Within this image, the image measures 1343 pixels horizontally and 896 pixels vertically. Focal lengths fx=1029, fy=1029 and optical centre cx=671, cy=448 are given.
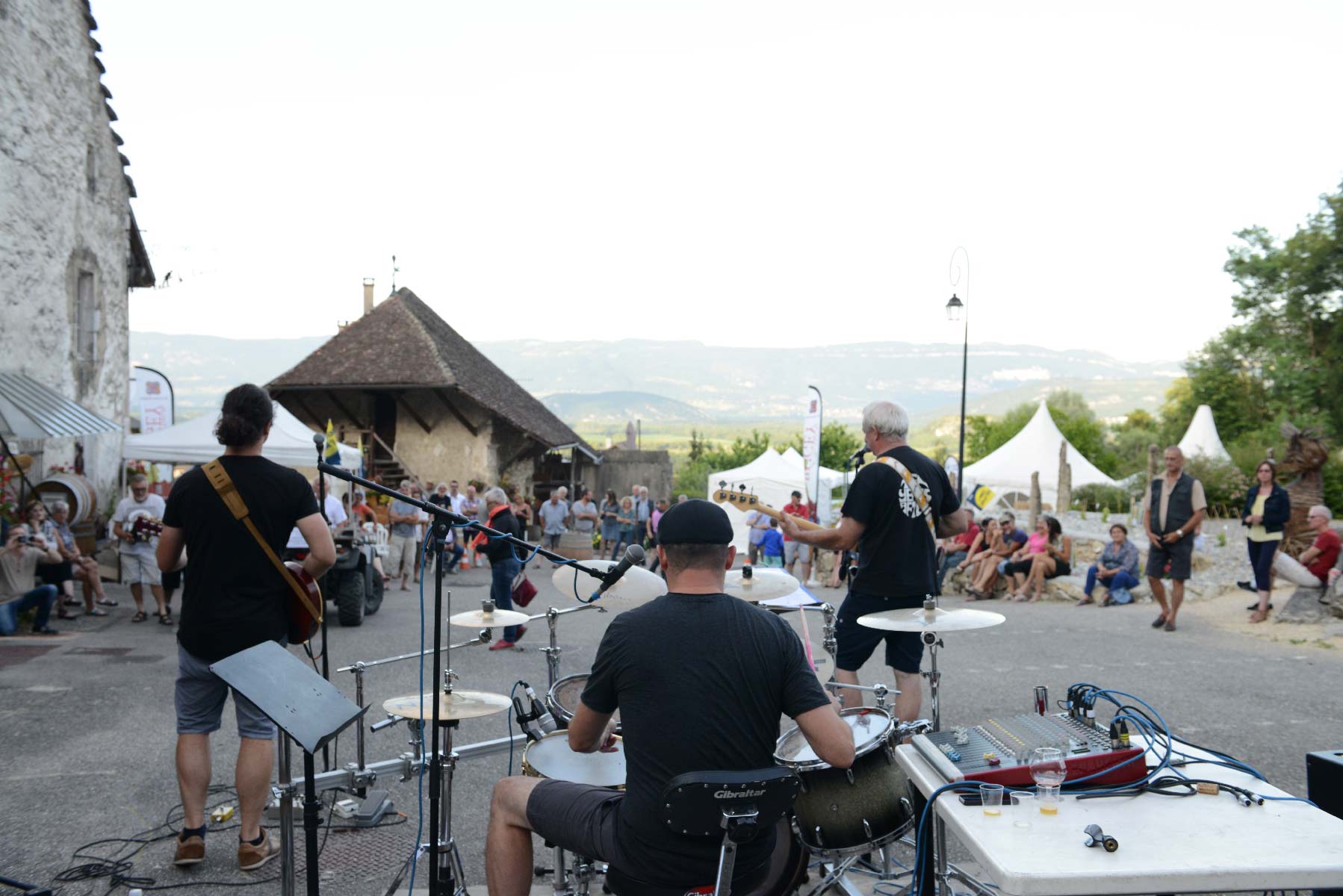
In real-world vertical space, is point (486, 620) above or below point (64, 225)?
below

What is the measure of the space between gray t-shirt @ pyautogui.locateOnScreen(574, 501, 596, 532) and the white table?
2038 cm

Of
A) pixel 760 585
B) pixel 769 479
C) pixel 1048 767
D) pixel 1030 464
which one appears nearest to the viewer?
pixel 1048 767

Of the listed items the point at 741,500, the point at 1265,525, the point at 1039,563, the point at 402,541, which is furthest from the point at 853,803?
the point at 402,541

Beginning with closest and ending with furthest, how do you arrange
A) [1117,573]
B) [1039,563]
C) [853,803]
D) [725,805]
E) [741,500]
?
1. [725,805]
2. [853,803]
3. [741,500]
4. [1117,573]
5. [1039,563]

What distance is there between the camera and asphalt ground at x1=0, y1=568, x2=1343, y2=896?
4.98 m

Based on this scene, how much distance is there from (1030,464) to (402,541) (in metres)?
26.8

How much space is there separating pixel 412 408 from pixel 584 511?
29.6 feet

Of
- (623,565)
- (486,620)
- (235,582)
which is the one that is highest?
(623,565)

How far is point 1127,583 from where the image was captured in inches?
596

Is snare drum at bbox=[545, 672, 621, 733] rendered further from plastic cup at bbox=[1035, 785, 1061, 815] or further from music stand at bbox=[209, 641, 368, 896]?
plastic cup at bbox=[1035, 785, 1061, 815]

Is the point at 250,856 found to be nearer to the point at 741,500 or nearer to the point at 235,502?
the point at 235,502

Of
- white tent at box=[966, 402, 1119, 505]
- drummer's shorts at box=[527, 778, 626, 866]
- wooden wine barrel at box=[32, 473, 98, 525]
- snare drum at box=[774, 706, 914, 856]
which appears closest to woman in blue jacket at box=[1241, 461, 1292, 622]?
snare drum at box=[774, 706, 914, 856]

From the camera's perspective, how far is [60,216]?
16.0m

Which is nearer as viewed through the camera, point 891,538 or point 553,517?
point 891,538
